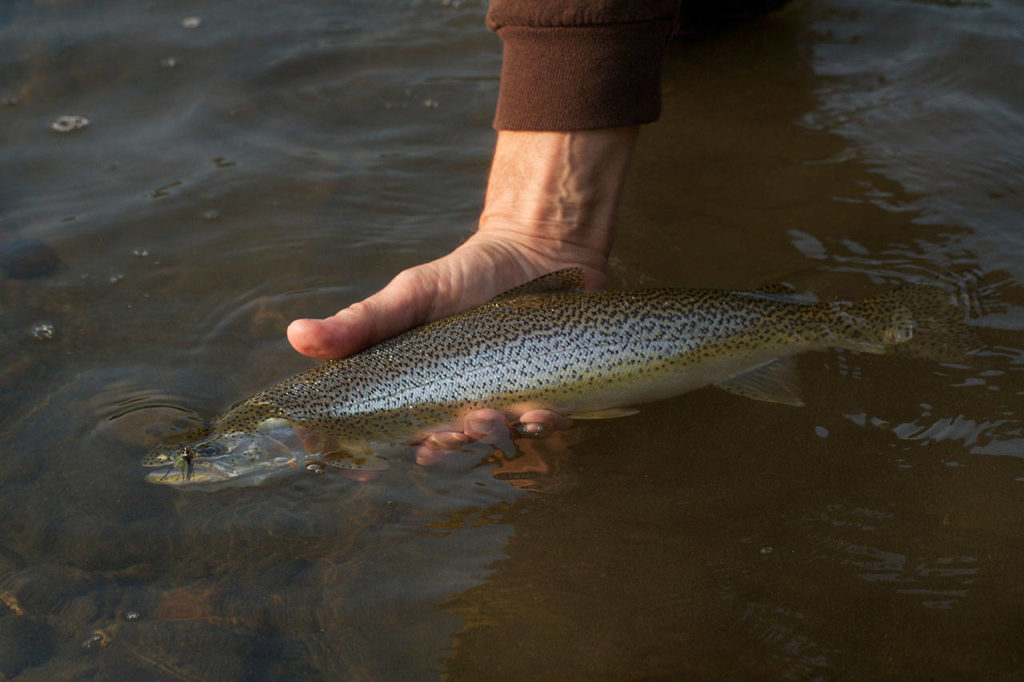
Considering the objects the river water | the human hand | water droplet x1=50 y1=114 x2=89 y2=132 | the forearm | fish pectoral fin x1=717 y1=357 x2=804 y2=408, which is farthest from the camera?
water droplet x1=50 y1=114 x2=89 y2=132

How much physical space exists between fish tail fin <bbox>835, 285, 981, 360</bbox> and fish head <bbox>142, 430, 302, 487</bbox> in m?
2.65

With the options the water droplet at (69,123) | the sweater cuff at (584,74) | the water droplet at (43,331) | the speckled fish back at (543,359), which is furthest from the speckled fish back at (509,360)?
the water droplet at (69,123)

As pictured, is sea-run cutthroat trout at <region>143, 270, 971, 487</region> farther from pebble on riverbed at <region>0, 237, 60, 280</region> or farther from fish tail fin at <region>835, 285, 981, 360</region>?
pebble on riverbed at <region>0, 237, 60, 280</region>

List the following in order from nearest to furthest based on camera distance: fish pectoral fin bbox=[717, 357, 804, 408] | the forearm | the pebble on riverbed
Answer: fish pectoral fin bbox=[717, 357, 804, 408] < the forearm < the pebble on riverbed

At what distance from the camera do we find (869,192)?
534 cm

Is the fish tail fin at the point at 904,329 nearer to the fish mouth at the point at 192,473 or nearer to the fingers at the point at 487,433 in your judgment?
the fingers at the point at 487,433

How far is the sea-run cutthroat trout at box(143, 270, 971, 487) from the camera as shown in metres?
3.58

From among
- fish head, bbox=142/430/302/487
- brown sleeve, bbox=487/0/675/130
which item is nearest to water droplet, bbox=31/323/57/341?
fish head, bbox=142/430/302/487

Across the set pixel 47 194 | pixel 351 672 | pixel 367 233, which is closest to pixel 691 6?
pixel 367 233

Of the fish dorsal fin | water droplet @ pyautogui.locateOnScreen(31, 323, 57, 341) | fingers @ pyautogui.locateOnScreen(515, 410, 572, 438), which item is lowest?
fingers @ pyautogui.locateOnScreen(515, 410, 572, 438)

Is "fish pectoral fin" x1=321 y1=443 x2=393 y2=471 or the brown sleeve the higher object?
the brown sleeve

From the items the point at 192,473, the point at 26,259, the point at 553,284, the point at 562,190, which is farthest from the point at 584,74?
the point at 26,259

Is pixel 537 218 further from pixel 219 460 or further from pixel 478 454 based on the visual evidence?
pixel 219 460

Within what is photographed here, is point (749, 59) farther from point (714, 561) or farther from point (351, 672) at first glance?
point (351, 672)
